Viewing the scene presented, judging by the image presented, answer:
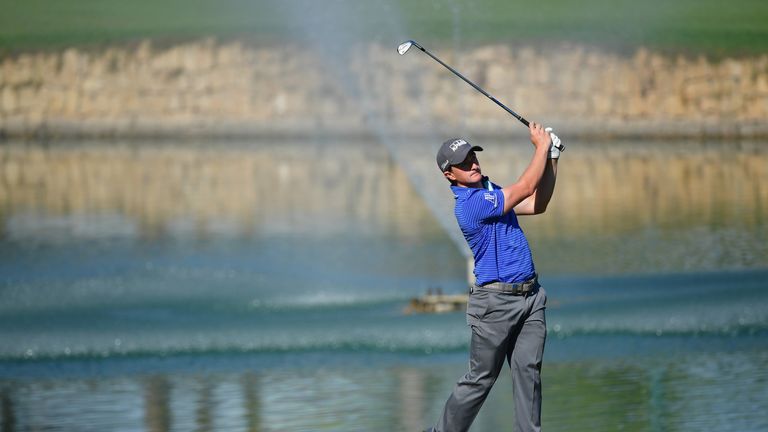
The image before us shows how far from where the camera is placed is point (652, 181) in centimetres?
2627

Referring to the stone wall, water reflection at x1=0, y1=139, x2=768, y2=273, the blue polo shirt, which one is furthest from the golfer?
the stone wall

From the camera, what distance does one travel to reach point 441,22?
42.3 meters

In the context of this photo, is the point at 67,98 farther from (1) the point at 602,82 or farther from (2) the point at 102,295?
(2) the point at 102,295

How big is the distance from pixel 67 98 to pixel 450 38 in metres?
10.1

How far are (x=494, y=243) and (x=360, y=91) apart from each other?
99.0ft

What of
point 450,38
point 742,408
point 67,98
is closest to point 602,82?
point 450,38

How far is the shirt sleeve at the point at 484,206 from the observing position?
26.3 ft

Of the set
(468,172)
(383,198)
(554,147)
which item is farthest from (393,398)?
(383,198)

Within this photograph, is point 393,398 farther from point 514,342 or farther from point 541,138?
point 541,138

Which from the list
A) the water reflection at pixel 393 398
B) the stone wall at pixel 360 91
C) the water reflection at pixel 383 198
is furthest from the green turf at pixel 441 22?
the water reflection at pixel 393 398

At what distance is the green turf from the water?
508 inches

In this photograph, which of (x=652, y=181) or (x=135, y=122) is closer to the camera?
(x=652, y=181)

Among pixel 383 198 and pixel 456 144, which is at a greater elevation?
pixel 383 198

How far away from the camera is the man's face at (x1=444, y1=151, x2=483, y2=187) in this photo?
8211 mm
